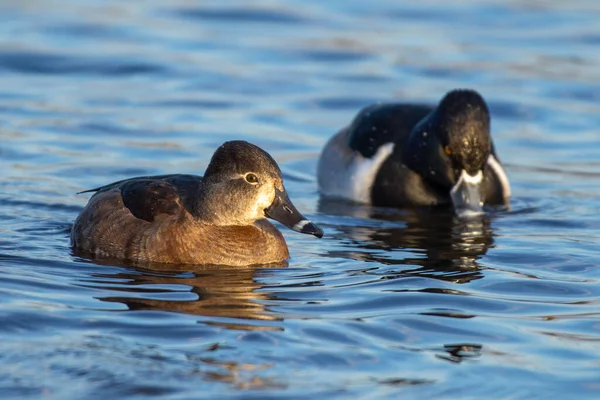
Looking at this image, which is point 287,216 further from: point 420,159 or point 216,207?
point 420,159

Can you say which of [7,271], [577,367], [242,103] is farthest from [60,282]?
[242,103]

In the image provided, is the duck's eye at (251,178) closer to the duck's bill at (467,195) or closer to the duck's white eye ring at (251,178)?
the duck's white eye ring at (251,178)

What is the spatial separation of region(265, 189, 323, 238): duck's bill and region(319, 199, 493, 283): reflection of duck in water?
2.41 feet

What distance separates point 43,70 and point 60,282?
8.41 metres

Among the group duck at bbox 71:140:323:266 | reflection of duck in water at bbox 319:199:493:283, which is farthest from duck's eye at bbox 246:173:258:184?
reflection of duck in water at bbox 319:199:493:283

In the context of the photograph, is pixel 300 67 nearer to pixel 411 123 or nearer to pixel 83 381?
pixel 411 123

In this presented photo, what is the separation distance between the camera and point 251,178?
871 centimetres

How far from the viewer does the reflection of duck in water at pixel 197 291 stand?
768 centimetres

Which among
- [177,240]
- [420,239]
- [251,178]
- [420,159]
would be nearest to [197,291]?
[177,240]

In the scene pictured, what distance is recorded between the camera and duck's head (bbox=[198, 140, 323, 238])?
28.5ft

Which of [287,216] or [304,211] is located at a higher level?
[287,216]

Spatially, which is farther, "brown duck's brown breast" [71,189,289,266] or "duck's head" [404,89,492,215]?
"duck's head" [404,89,492,215]

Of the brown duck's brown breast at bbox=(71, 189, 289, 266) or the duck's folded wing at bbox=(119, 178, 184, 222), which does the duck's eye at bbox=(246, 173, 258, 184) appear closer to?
the brown duck's brown breast at bbox=(71, 189, 289, 266)

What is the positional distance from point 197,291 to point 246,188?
88cm
